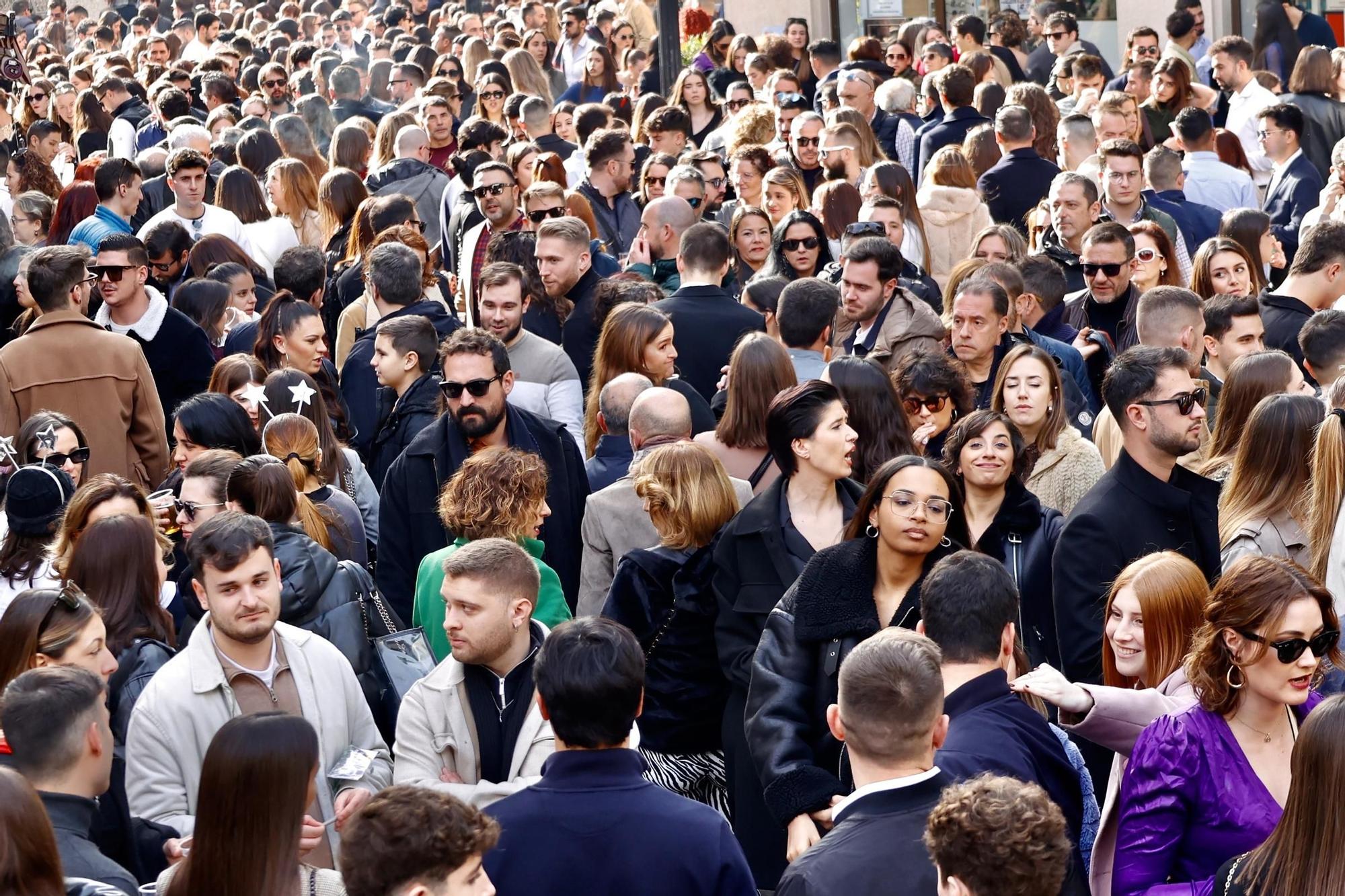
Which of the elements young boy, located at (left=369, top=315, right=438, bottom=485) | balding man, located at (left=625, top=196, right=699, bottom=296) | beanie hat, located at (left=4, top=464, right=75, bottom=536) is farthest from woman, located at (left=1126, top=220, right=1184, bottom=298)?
beanie hat, located at (left=4, top=464, right=75, bottom=536)

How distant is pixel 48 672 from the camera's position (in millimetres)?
3795

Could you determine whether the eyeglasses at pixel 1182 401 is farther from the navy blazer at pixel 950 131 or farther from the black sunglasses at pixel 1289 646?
the navy blazer at pixel 950 131

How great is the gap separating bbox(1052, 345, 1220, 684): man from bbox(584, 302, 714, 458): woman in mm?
1980

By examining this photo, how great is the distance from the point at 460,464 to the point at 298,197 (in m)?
4.89

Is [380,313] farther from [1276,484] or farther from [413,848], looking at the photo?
[413,848]

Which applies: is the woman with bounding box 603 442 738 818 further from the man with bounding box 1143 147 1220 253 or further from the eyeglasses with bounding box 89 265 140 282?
the man with bounding box 1143 147 1220 253

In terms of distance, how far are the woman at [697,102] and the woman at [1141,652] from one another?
30.4 ft

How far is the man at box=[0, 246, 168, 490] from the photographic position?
7.15m

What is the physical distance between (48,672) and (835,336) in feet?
16.0

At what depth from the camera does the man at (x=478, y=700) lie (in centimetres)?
436

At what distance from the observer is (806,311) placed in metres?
7.23

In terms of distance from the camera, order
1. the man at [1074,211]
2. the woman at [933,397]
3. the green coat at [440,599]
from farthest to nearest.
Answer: the man at [1074,211] < the woman at [933,397] < the green coat at [440,599]

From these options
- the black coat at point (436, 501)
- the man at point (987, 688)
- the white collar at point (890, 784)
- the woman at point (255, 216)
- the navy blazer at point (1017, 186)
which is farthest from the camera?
the navy blazer at point (1017, 186)

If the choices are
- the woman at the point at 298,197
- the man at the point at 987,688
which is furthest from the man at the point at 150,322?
the man at the point at 987,688
